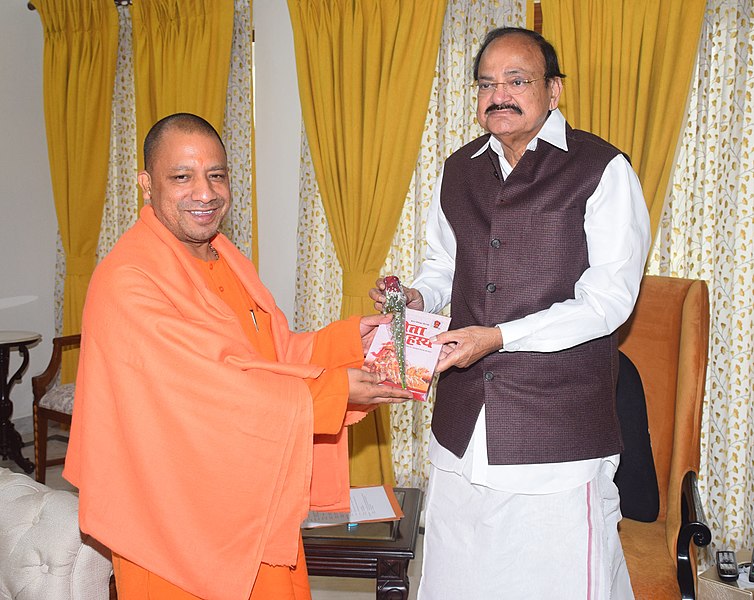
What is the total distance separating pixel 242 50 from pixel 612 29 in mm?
2309

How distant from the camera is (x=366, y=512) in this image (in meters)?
2.63

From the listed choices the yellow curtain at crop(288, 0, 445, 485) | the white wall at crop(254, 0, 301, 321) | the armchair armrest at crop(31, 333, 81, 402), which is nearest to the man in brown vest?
the yellow curtain at crop(288, 0, 445, 485)

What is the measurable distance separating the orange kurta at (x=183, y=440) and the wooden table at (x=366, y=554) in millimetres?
770

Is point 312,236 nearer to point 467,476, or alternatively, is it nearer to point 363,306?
point 363,306

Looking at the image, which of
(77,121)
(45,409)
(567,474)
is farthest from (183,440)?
(77,121)

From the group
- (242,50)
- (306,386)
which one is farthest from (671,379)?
(242,50)

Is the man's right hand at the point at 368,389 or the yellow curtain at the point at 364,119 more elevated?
the yellow curtain at the point at 364,119

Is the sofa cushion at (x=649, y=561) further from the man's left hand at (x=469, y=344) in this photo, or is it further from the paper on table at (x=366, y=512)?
the man's left hand at (x=469, y=344)

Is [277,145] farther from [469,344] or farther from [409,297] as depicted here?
[469,344]

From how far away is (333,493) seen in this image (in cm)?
204

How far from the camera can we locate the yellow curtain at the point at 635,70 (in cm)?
353

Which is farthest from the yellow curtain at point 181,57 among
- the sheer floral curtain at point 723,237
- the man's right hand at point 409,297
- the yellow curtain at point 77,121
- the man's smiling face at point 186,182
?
the man's smiling face at point 186,182

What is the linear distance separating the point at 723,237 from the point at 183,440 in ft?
9.77

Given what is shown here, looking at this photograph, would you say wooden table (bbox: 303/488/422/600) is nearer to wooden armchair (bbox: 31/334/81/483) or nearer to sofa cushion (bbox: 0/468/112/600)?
sofa cushion (bbox: 0/468/112/600)
